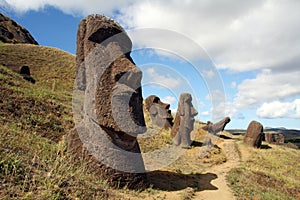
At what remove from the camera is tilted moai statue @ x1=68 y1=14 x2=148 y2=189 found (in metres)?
6.32

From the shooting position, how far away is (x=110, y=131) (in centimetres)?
644

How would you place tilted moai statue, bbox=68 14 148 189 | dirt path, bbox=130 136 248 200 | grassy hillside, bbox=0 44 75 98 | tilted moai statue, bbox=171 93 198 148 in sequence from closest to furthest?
tilted moai statue, bbox=68 14 148 189 → dirt path, bbox=130 136 248 200 → tilted moai statue, bbox=171 93 198 148 → grassy hillside, bbox=0 44 75 98

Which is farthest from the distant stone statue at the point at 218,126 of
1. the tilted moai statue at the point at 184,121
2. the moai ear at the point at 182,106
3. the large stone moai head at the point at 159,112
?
the moai ear at the point at 182,106

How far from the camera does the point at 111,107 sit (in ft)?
20.8

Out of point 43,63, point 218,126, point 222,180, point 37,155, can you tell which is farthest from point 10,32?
point 37,155

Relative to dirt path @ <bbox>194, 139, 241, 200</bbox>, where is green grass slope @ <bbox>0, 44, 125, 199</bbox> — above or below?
above

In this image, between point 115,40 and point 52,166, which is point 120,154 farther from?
point 115,40

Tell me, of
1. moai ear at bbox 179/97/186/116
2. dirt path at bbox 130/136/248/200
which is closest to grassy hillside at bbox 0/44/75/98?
moai ear at bbox 179/97/186/116

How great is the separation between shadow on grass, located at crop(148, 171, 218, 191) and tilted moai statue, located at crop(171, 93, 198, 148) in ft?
24.4

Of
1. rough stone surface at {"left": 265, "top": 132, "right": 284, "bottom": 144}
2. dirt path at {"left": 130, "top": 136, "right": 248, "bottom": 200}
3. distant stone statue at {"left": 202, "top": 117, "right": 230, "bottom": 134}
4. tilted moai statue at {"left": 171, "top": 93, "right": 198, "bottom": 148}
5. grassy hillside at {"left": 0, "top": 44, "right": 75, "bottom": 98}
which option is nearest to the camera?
dirt path at {"left": 130, "top": 136, "right": 248, "bottom": 200}

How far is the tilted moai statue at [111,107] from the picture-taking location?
6.32m

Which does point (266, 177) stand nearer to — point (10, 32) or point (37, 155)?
point (37, 155)

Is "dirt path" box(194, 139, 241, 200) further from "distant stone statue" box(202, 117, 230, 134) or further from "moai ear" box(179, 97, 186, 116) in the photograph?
"distant stone statue" box(202, 117, 230, 134)

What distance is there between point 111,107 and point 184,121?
12128 millimetres
